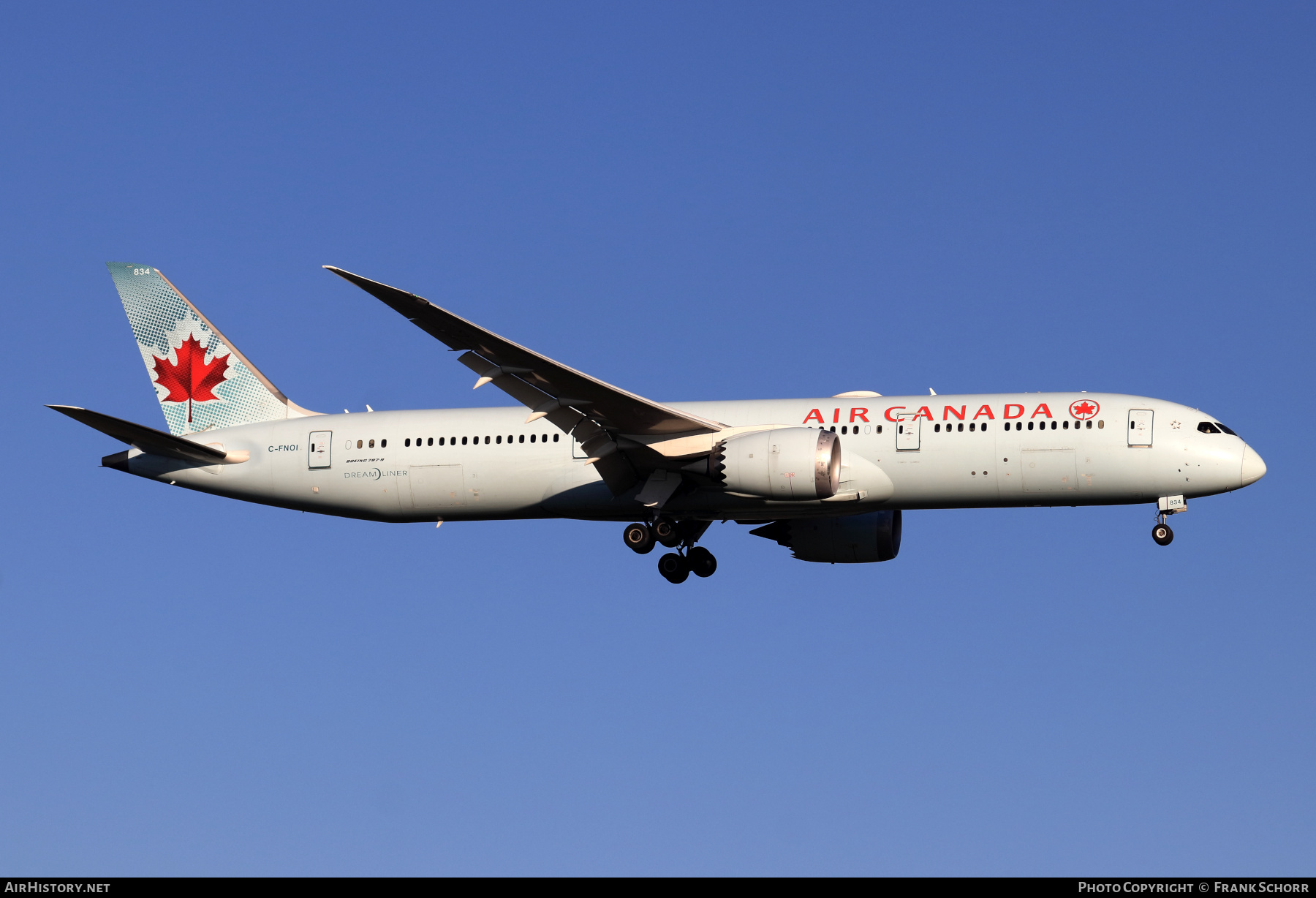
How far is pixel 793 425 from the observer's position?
36.6 m

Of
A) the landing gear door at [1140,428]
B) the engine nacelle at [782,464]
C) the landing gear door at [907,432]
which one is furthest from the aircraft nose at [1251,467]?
the engine nacelle at [782,464]

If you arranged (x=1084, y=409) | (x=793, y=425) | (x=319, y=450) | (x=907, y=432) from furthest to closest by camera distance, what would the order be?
1. (x=319, y=450)
2. (x=793, y=425)
3. (x=907, y=432)
4. (x=1084, y=409)

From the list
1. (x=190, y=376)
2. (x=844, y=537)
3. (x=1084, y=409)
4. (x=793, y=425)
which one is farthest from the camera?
(x=190, y=376)

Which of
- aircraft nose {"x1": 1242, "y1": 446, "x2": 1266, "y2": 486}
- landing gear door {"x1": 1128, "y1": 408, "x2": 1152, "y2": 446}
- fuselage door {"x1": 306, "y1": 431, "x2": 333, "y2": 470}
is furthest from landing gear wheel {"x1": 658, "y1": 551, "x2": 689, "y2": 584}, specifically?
aircraft nose {"x1": 1242, "y1": 446, "x2": 1266, "y2": 486}

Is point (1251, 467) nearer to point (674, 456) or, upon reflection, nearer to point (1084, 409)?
point (1084, 409)

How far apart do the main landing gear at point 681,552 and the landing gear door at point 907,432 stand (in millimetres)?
6012

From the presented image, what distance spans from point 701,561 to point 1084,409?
1019 cm

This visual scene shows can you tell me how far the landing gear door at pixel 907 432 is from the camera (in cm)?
3525

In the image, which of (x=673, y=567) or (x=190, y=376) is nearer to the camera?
(x=673, y=567)

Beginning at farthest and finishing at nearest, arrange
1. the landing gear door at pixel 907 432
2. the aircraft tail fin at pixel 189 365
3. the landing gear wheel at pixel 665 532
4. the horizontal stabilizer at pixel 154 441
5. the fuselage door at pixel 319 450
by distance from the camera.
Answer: the aircraft tail fin at pixel 189 365 → the fuselage door at pixel 319 450 → the landing gear wheel at pixel 665 532 → the horizontal stabilizer at pixel 154 441 → the landing gear door at pixel 907 432

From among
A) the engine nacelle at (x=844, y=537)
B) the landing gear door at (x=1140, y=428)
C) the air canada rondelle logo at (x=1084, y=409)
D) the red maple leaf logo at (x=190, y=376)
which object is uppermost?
the red maple leaf logo at (x=190, y=376)

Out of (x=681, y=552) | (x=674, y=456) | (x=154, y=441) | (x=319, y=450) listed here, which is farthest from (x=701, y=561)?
(x=154, y=441)

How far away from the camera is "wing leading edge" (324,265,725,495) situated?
3111 centimetres

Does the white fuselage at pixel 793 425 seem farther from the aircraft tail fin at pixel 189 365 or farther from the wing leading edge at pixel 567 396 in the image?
the wing leading edge at pixel 567 396
